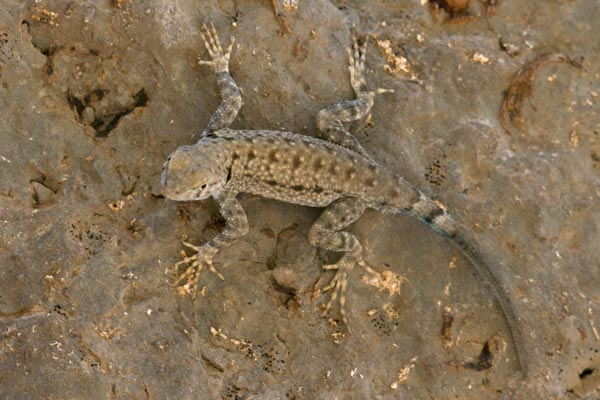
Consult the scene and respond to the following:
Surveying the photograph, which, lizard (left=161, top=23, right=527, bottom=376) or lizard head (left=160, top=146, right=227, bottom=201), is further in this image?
lizard (left=161, top=23, right=527, bottom=376)

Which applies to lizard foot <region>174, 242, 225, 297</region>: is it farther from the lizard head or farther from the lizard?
the lizard head

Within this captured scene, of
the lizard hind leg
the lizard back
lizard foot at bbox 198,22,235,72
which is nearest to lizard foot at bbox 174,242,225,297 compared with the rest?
the lizard back

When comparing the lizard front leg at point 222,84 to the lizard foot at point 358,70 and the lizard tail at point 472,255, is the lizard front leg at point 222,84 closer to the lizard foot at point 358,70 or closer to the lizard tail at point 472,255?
the lizard foot at point 358,70

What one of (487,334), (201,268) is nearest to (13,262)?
(201,268)

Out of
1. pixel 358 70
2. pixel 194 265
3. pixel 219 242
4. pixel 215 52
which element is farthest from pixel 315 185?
pixel 215 52

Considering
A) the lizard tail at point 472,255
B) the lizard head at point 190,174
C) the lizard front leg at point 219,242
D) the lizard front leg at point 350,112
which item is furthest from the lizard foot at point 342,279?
the lizard head at point 190,174
